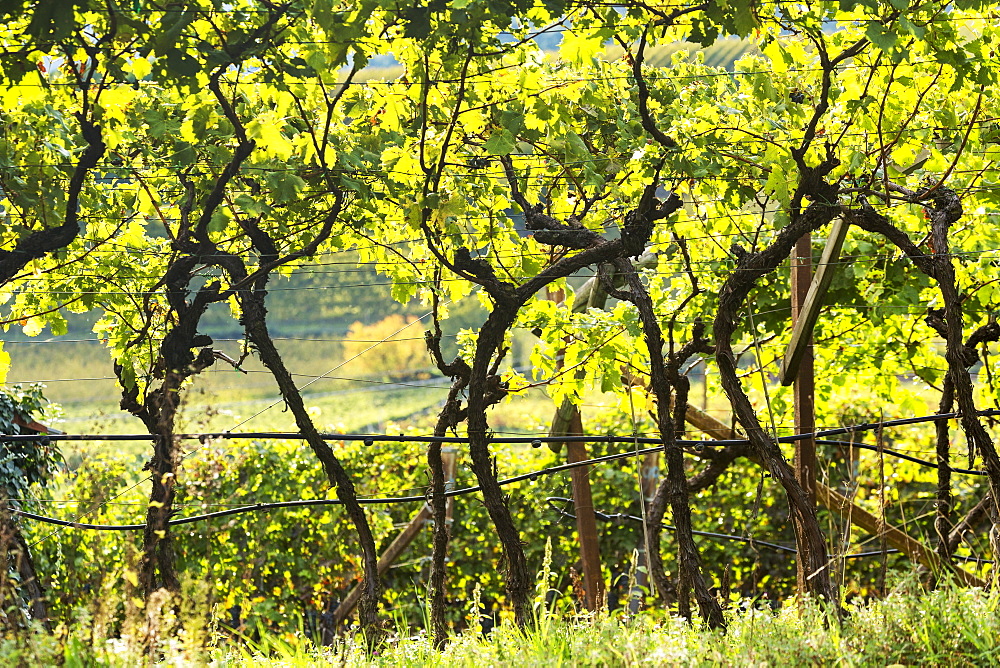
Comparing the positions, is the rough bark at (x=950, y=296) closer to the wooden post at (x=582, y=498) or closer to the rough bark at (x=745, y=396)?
the rough bark at (x=745, y=396)

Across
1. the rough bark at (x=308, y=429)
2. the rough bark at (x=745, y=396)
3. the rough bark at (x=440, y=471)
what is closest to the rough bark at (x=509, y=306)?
the rough bark at (x=440, y=471)

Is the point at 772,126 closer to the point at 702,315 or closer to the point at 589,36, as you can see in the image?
the point at 589,36

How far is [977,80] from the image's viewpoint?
11.5 ft

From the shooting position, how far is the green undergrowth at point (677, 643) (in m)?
2.55

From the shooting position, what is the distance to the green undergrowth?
8.38 ft

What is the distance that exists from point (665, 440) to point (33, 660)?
2.25m

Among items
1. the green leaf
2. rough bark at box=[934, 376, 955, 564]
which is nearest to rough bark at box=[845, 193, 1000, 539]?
rough bark at box=[934, 376, 955, 564]

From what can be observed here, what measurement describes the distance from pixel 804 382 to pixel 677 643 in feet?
6.25

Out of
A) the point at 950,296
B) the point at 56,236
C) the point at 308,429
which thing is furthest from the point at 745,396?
the point at 56,236

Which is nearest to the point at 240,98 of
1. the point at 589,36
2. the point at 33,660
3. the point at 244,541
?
the point at 589,36

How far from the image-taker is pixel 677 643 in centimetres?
295

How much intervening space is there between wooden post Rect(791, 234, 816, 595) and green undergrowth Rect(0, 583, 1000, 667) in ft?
3.47

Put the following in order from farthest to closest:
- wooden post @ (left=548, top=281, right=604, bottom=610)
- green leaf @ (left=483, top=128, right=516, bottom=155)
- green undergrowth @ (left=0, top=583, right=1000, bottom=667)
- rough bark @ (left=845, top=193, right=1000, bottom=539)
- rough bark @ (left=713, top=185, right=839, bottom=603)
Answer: wooden post @ (left=548, top=281, right=604, bottom=610), rough bark @ (left=845, top=193, right=1000, bottom=539), rough bark @ (left=713, top=185, right=839, bottom=603), green leaf @ (left=483, top=128, right=516, bottom=155), green undergrowth @ (left=0, top=583, right=1000, bottom=667)

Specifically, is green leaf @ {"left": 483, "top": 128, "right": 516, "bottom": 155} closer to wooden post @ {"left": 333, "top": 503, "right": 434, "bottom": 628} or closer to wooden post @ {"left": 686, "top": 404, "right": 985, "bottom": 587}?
wooden post @ {"left": 686, "top": 404, "right": 985, "bottom": 587}
